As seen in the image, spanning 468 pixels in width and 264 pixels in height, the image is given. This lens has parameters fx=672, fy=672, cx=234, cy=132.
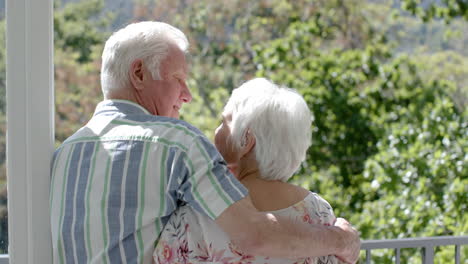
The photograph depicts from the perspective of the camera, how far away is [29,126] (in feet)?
5.17

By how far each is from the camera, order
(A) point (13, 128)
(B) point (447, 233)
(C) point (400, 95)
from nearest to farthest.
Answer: (A) point (13, 128), (B) point (447, 233), (C) point (400, 95)

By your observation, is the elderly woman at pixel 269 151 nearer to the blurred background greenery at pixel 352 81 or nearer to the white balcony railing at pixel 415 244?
the white balcony railing at pixel 415 244

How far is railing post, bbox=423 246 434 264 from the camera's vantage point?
2.43m

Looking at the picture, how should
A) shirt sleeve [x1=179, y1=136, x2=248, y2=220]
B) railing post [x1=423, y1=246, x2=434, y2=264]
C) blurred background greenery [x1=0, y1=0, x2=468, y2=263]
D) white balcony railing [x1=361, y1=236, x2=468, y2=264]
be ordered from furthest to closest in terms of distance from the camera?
blurred background greenery [x1=0, y1=0, x2=468, y2=263]
railing post [x1=423, y1=246, x2=434, y2=264]
white balcony railing [x1=361, y1=236, x2=468, y2=264]
shirt sleeve [x1=179, y1=136, x2=248, y2=220]

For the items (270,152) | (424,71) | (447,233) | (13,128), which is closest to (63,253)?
(13,128)

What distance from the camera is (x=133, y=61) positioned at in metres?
1.63

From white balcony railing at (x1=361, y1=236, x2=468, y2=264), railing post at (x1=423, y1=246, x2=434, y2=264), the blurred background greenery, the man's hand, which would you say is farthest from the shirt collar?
the blurred background greenery

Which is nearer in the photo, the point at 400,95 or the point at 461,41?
the point at 400,95

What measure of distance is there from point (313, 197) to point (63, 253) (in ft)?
2.04

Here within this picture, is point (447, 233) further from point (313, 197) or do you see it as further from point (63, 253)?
point (63, 253)

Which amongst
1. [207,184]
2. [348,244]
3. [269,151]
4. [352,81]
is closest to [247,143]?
[269,151]

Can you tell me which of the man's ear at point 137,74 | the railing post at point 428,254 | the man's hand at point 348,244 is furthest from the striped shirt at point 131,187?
the railing post at point 428,254

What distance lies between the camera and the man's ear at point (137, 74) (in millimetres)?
1639

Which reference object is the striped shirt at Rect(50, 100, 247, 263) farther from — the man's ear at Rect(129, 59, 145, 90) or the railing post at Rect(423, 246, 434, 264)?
the railing post at Rect(423, 246, 434, 264)
